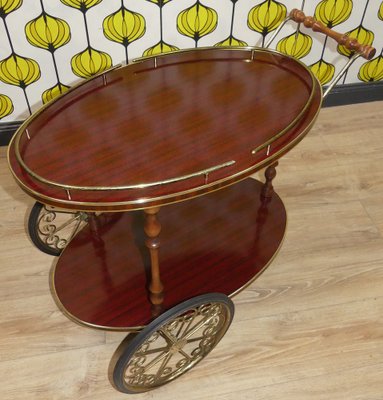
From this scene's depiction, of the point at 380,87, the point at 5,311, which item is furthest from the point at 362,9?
the point at 5,311

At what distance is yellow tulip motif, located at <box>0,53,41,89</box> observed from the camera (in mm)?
1980

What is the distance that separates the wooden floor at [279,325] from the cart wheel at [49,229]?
86 millimetres

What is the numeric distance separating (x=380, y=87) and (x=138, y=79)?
1.58m

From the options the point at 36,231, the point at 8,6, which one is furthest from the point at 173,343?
the point at 8,6

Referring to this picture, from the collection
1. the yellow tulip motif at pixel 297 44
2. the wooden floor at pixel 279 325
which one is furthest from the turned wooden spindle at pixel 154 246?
the yellow tulip motif at pixel 297 44

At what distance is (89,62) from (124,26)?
23 cm

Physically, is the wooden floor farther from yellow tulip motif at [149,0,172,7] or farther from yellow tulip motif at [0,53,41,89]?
yellow tulip motif at [149,0,172,7]

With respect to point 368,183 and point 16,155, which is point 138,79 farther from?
point 368,183

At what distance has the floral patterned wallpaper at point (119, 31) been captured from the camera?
1.90 metres

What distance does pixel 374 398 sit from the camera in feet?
4.91

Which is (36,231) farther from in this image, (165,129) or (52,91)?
(52,91)

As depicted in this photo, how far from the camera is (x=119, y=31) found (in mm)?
2000

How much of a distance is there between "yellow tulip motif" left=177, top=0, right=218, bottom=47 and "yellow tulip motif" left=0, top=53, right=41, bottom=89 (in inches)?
26.3

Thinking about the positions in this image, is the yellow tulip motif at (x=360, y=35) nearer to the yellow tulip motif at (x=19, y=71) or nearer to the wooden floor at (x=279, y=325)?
the wooden floor at (x=279, y=325)
